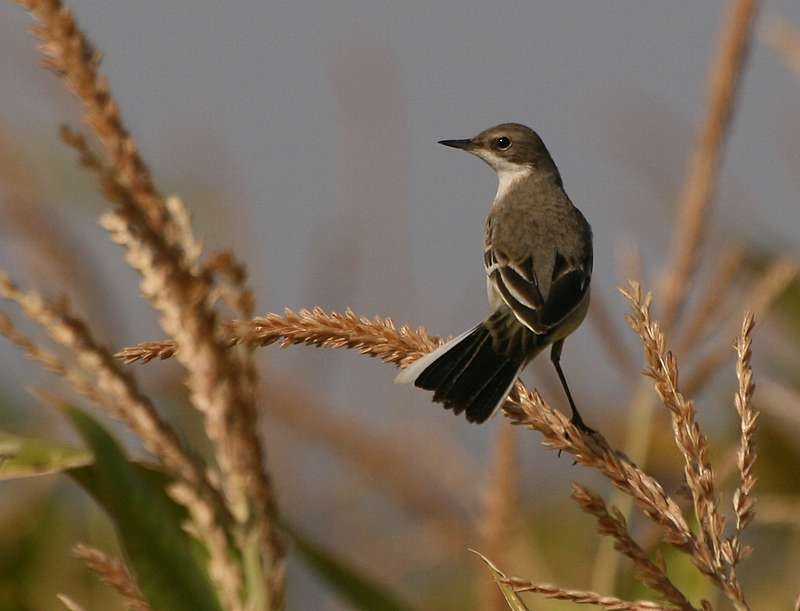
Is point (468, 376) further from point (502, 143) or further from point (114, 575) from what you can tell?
point (502, 143)

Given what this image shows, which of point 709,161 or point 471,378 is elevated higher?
point 709,161

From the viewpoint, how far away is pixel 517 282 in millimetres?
4715

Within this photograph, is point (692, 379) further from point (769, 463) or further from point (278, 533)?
point (278, 533)

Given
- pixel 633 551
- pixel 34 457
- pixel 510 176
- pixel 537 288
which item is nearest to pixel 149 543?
pixel 34 457

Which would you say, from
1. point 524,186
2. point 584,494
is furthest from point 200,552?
point 524,186

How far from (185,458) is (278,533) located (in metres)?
0.16

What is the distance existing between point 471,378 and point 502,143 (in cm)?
378

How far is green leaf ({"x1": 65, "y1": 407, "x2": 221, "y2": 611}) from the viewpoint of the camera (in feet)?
7.97

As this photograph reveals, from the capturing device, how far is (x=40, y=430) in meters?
5.46

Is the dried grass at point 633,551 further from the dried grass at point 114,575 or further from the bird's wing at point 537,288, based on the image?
the bird's wing at point 537,288

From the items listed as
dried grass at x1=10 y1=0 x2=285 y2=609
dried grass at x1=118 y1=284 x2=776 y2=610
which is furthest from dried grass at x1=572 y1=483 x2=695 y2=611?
dried grass at x1=10 y1=0 x2=285 y2=609

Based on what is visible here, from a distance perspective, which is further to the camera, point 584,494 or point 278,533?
point 584,494

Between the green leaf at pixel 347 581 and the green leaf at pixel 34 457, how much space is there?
2.51ft

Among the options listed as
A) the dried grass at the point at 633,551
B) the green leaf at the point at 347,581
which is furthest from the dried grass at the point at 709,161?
the dried grass at the point at 633,551
